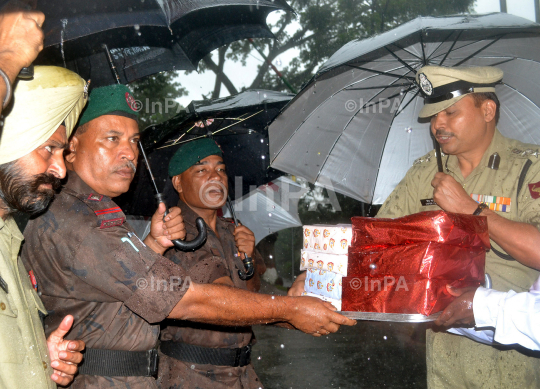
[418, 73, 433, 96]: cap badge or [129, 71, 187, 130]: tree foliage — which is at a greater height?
[418, 73, 433, 96]: cap badge

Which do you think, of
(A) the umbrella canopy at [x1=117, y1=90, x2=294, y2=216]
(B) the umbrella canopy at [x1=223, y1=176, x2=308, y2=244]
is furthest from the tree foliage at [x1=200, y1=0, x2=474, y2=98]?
(A) the umbrella canopy at [x1=117, y1=90, x2=294, y2=216]

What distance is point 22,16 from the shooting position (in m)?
1.49

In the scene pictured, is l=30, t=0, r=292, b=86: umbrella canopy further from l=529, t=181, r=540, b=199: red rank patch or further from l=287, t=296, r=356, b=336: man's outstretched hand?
l=529, t=181, r=540, b=199: red rank patch

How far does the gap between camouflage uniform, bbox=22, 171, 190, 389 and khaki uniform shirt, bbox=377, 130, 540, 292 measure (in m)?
1.82

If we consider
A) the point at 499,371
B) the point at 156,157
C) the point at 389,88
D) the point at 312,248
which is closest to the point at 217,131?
the point at 156,157

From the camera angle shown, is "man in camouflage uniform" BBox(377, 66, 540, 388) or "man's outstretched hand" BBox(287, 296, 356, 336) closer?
"man's outstretched hand" BBox(287, 296, 356, 336)

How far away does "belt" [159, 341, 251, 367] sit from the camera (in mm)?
3037

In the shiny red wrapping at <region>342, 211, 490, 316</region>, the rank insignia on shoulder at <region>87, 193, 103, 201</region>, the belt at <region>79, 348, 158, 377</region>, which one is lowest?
the belt at <region>79, 348, 158, 377</region>

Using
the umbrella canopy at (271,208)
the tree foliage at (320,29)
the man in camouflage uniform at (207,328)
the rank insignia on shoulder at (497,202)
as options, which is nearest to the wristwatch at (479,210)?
the rank insignia on shoulder at (497,202)

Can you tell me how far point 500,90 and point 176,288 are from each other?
2817 mm

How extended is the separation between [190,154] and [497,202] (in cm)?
234

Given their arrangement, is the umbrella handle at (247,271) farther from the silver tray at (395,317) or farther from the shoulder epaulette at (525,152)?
the shoulder epaulette at (525,152)

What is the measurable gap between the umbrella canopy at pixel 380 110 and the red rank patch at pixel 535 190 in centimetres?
93

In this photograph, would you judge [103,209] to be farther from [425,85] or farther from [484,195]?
[484,195]
